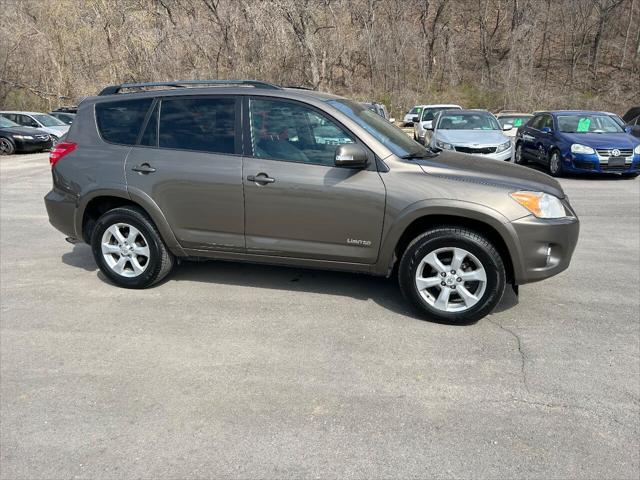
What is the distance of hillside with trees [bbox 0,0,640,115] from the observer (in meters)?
35.8

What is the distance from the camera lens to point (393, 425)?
2873mm

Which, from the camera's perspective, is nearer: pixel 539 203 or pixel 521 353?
pixel 521 353

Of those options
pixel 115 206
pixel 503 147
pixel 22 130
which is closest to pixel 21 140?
pixel 22 130

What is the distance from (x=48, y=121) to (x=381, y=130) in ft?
68.6

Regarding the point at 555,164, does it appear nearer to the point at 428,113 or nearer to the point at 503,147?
the point at 503,147

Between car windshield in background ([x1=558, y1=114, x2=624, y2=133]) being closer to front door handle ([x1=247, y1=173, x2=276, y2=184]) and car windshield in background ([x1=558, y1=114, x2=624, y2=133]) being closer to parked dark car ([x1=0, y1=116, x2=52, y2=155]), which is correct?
front door handle ([x1=247, y1=173, x2=276, y2=184])

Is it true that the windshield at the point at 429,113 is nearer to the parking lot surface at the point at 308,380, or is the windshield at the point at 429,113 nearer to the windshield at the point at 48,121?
the windshield at the point at 48,121

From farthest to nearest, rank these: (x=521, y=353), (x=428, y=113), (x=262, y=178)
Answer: (x=428, y=113), (x=262, y=178), (x=521, y=353)

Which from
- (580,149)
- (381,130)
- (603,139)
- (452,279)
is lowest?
(452,279)

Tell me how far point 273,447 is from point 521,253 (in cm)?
238

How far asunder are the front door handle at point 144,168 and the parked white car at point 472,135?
7.18 m

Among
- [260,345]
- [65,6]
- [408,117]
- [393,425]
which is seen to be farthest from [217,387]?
[65,6]

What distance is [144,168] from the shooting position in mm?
4633

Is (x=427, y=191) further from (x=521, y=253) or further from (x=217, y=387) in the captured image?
(x=217, y=387)
